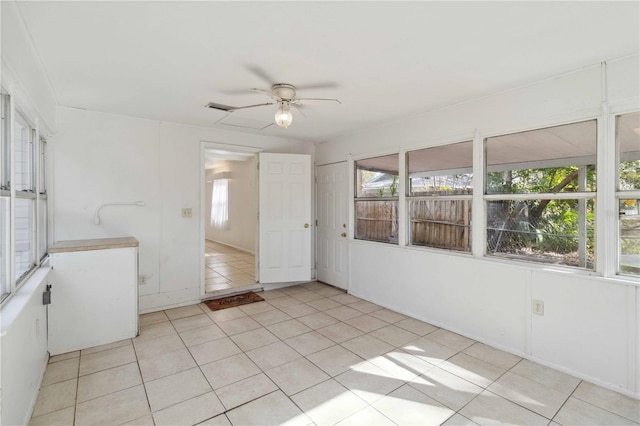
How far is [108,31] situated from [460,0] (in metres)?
1.98

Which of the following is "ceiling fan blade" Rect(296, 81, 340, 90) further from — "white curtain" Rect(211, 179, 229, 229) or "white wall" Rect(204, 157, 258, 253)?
"white curtain" Rect(211, 179, 229, 229)

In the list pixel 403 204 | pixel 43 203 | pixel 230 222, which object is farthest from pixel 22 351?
pixel 230 222

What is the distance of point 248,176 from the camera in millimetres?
7273

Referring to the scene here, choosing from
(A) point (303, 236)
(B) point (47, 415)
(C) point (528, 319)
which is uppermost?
(A) point (303, 236)

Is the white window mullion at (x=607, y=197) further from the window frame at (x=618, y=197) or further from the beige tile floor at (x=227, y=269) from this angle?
the beige tile floor at (x=227, y=269)

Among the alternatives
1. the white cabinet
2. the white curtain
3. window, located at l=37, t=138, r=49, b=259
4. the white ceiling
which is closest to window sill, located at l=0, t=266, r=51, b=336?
the white cabinet

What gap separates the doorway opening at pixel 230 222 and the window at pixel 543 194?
3196mm

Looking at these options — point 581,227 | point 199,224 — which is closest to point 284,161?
point 199,224

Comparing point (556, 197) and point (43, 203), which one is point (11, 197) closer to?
point (43, 203)

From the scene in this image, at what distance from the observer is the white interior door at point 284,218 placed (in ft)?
14.7

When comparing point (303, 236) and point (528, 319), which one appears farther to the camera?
point (303, 236)

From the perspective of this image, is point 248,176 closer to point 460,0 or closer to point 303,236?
point 303,236

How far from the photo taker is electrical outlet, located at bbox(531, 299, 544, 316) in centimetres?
253

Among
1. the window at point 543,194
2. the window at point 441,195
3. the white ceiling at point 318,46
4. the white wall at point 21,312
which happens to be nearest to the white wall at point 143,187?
the white ceiling at point 318,46
